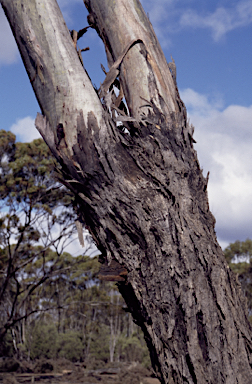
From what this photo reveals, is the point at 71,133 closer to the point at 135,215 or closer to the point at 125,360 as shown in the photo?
the point at 135,215

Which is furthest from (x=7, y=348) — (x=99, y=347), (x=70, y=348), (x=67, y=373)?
(x=99, y=347)

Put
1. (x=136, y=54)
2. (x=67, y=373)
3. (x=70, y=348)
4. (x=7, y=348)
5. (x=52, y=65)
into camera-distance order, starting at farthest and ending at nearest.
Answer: (x=70, y=348)
(x=7, y=348)
(x=67, y=373)
(x=136, y=54)
(x=52, y=65)

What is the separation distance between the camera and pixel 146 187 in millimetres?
1407

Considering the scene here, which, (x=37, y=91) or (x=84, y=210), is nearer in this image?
(x=84, y=210)

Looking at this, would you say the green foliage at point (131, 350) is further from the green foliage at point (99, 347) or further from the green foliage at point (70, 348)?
the green foliage at point (70, 348)

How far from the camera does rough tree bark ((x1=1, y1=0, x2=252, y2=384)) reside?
128 cm

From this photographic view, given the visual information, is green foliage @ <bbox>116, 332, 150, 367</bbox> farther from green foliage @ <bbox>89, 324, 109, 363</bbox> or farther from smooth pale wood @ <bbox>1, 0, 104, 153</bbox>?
smooth pale wood @ <bbox>1, 0, 104, 153</bbox>

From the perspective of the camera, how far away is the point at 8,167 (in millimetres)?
13617

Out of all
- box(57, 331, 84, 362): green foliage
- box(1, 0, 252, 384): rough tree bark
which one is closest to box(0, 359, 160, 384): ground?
box(57, 331, 84, 362): green foliage

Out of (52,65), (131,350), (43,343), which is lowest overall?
(131,350)

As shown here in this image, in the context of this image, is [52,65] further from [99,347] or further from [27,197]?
[99,347]

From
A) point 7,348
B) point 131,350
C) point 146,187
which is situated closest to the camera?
point 146,187

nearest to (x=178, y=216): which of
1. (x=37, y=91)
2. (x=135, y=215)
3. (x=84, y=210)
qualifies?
(x=135, y=215)

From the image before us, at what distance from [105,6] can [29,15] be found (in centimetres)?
41
